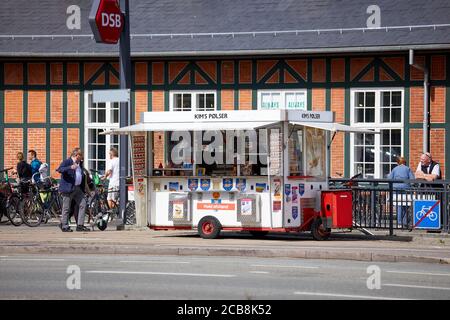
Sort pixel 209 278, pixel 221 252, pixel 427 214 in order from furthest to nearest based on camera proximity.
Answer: pixel 427 214 < pixel 221 252 < pixel 209 278

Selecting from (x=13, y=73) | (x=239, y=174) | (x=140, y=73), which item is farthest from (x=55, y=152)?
(x=239, y=174)

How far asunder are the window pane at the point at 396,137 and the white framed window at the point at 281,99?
2.55 m

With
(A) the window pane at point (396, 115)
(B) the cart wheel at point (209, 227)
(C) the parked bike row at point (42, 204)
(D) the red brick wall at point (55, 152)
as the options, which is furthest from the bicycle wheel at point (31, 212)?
(A) the window pane at point (396, 115)

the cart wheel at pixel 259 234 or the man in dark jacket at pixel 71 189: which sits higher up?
the man in dark jacket at pixel 71 189

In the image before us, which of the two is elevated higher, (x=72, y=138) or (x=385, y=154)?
(x=72, y=138)

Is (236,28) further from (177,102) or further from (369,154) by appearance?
(369,154)

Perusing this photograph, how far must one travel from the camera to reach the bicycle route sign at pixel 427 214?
70.6 feet

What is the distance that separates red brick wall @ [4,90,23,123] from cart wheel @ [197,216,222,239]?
12658 mm

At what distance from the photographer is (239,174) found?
19.9m

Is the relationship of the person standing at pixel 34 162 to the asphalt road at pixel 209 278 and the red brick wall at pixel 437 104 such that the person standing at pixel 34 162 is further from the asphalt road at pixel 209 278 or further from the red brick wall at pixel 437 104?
the asphalt road at pixel 209 278

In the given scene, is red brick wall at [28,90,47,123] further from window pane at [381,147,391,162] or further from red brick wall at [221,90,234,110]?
window pane at [381,147,391,162]

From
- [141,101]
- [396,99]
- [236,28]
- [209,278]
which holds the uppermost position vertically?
[236,28]

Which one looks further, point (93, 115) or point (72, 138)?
point (93, 115)

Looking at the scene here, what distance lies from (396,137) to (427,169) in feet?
16.6
